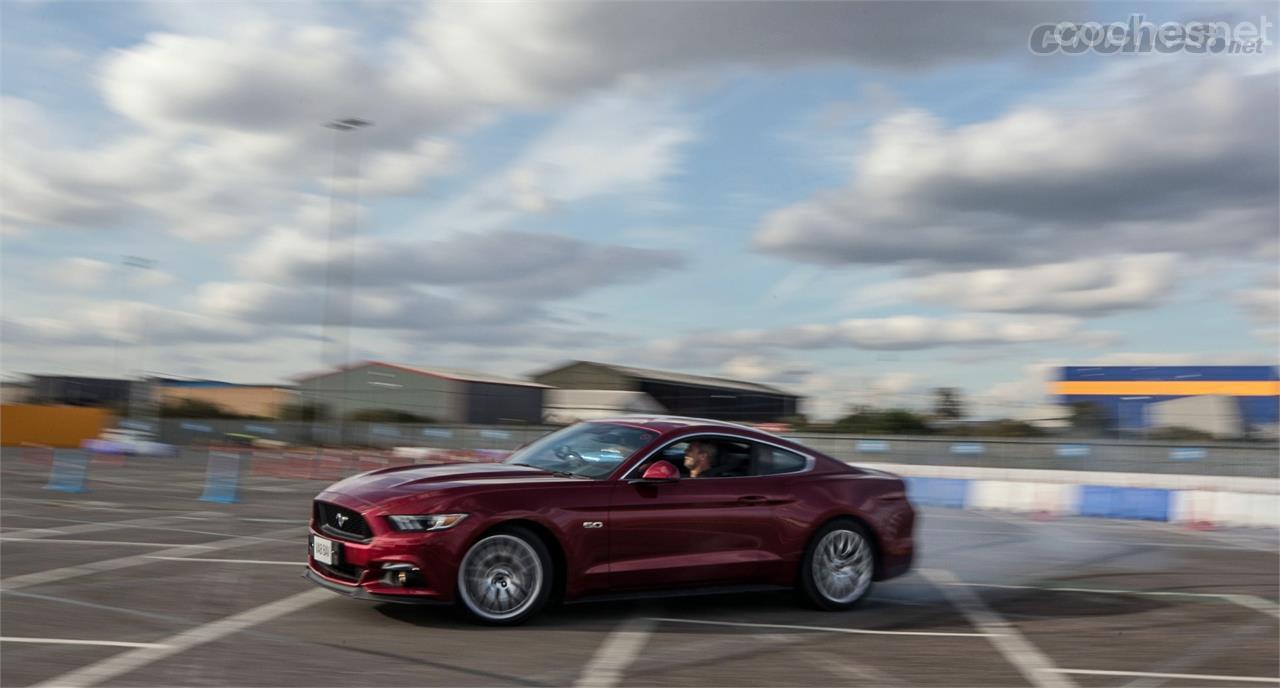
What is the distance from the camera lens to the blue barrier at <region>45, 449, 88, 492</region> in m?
19.2

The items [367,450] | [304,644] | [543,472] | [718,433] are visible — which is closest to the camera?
[304,644]

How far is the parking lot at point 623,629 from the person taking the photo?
6.08m

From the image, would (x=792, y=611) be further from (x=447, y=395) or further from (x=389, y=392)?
(x=389, y=392)

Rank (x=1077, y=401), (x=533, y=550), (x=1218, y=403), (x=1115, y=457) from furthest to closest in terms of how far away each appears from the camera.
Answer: (x=1077, y=401) < (x=1218, y=403) < (x=1115, y=457) < (x=533, y=550)

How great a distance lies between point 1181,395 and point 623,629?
25.4m

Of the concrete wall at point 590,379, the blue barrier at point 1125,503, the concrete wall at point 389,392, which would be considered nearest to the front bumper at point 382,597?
the blue barrier at point 1125,503

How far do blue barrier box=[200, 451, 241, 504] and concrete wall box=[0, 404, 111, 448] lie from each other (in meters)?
33.0

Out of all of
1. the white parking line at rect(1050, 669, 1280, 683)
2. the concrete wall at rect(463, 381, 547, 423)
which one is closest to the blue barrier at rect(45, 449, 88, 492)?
the concrete wall at rect(463, 381, 547, 423)

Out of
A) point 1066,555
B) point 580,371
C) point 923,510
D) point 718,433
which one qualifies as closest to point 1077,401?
point 923,510

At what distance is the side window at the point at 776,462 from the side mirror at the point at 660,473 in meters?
0.92

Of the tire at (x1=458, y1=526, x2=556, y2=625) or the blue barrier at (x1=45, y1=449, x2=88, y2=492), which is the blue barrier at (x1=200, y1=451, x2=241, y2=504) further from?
the tire at (x1=458, y1=526, x2=556, y2=625)

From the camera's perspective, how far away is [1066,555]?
42.6 ft

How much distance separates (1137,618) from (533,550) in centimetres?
479

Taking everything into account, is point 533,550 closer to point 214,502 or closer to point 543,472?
point 543,472
